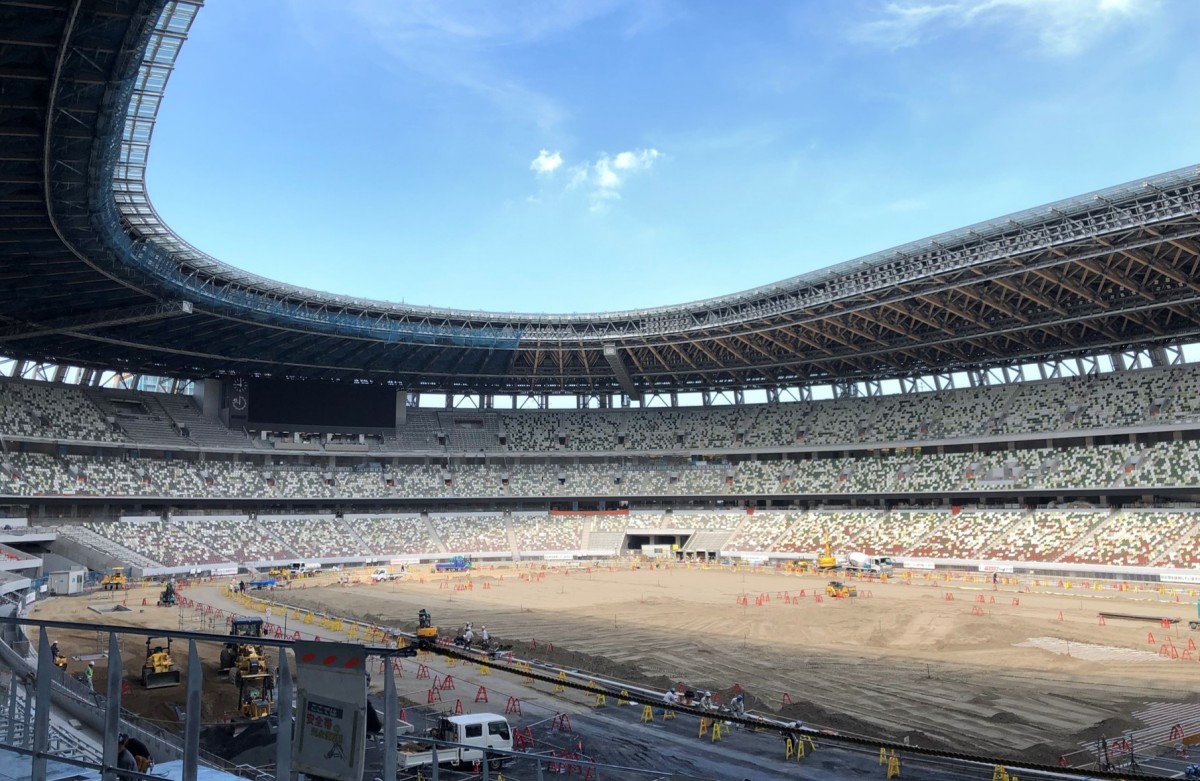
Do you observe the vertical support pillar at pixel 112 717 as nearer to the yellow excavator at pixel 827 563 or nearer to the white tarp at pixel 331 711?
the white tarp at pixel 331 711

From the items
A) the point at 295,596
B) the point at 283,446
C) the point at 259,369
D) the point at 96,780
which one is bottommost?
the point at 295,596

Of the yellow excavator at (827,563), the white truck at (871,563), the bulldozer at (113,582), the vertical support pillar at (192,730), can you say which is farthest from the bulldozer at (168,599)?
the white truck at (871,563)

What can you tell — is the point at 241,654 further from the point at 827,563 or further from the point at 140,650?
the point at 827,563

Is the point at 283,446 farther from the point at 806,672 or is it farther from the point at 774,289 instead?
the point at 806,672

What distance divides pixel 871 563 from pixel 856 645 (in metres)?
27.3

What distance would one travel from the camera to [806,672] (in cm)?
2609

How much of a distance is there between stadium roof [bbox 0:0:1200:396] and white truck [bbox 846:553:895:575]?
47.8 ft

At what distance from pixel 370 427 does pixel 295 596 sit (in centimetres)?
2901

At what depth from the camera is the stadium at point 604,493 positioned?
19375mm

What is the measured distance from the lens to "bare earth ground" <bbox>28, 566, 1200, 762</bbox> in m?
20.9

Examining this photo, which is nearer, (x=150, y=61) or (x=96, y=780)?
(x=96, y=780)

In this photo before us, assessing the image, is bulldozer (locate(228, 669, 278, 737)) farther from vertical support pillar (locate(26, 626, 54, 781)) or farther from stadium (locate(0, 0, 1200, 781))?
vertical support pillar (locate(26, 626, 54, 781))

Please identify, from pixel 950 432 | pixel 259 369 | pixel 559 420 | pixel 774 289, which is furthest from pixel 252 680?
pixel 559 420

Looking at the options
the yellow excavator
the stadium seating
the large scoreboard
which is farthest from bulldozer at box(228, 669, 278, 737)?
the large scoreboard
